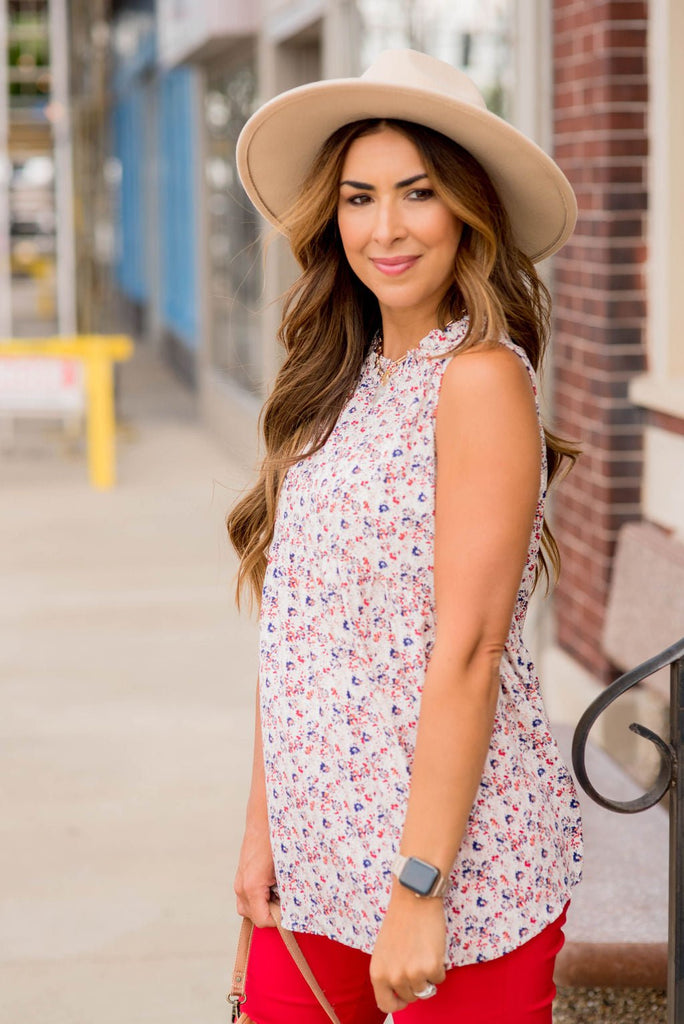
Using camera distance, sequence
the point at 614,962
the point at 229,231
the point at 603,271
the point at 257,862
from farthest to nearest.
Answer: the point at 229,231 < the point at 603,271 < the point at 614,962 < the point at 257,862

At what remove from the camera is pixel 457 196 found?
6.37 feet

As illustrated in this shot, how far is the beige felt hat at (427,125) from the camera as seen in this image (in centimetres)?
192

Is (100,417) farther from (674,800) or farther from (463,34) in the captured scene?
(674,800)

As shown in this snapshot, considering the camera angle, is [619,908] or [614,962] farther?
[619,908]

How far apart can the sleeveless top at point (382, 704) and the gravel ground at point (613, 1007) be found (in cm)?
150

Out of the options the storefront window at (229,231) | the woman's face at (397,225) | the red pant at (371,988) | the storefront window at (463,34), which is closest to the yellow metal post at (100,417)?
the storefront window at (229,231)

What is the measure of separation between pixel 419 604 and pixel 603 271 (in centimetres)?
319

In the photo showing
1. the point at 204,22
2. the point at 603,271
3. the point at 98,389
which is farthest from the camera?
the point at 204,22

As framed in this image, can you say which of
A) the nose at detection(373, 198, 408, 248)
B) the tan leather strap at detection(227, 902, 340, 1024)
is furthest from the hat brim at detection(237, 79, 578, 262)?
the tan leather strap at detection(227, 902, 340, 1024)

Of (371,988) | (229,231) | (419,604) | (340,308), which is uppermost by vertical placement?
(229,231)

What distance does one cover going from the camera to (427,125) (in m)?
1.96

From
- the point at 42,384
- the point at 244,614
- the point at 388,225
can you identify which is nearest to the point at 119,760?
the point at 244,614

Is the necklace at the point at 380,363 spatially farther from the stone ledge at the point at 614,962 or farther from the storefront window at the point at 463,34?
the storefront window at the point at 463,34

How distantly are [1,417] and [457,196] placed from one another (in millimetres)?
11600
